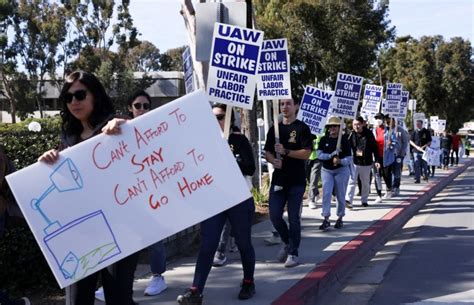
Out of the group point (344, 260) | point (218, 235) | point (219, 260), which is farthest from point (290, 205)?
point (218, 235)

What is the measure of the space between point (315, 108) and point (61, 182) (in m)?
7.99

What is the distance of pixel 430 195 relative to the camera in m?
16.4

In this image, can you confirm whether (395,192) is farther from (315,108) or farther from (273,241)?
(273,241)

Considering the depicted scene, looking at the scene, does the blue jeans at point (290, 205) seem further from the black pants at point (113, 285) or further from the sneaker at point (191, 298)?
the black pants at point (113, 285)

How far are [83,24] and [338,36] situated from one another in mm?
28791

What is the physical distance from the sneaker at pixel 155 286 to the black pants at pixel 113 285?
207cm

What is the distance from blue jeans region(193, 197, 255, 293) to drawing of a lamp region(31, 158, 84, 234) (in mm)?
1763

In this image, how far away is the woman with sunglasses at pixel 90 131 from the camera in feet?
12.5

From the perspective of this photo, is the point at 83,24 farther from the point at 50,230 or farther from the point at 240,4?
the point at 50,230

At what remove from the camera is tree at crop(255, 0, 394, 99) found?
28.4m

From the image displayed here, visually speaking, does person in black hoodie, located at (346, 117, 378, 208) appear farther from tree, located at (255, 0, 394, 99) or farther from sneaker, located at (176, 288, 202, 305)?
tree, located at (255, 0, 394, 99)

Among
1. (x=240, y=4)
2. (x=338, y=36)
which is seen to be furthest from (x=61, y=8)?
(x=240, y=4)

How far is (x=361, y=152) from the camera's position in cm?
1255

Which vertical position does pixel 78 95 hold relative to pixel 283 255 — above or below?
above
